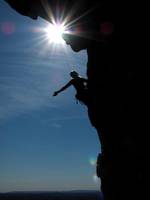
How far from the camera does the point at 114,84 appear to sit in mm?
20297

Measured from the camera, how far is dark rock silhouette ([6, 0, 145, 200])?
18.3 metres

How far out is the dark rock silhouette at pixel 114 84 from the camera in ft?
60.1

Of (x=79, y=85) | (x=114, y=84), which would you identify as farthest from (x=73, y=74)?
(x=114, y=84)

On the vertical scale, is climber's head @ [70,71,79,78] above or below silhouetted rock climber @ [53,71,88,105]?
above

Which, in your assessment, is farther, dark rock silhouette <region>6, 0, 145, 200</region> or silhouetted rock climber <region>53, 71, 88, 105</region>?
silhouetted rock climber <region>53, 71, 88, 105</region>

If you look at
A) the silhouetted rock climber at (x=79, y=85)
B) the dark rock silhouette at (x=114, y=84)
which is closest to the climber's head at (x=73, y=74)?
the silhouetted rock climber at (x=79, y=85)

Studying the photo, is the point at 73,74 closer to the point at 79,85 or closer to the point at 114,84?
the point at 79,85

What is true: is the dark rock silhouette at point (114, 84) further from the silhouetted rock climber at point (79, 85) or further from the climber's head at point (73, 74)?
the climber's head at point (73, 74)

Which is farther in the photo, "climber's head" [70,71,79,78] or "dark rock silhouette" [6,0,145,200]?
"climber's head" [70,71,79,78]

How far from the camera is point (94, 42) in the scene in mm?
22453

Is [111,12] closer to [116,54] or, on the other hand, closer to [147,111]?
[116,54]

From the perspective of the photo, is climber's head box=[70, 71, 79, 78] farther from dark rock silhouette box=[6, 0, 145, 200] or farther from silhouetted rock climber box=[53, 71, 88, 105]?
dark rock silhouette box=[6, 0, 145, 200]

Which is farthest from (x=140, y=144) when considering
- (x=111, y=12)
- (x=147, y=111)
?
(x=111, y=12)

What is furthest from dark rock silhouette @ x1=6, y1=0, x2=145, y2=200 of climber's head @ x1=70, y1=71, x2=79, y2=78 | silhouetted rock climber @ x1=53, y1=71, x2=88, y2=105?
climber's head @ x1=70, y1=71, x2=79, y2=78
